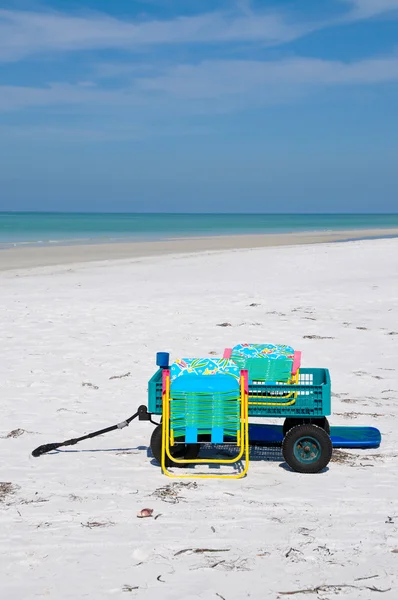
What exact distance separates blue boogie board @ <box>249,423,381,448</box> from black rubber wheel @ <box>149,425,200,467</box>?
19.8 inches

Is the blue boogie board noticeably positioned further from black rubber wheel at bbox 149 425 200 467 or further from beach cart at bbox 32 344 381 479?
black rubber wheel at bbox 149 425 200 467

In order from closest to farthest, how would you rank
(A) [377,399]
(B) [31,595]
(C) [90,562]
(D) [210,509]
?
(B) [31,595], (C) [90,562], (D) [210,509], (A) [377,399]

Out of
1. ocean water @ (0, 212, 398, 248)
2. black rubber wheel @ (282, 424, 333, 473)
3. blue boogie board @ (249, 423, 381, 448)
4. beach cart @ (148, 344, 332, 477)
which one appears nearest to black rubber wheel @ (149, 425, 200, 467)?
beach cart @ (148, 344, 332, 477)

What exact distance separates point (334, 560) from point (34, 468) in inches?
93.1

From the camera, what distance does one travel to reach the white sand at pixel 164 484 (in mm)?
3729

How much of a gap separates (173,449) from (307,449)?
1.00m

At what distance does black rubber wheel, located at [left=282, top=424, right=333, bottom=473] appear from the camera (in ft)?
17.2

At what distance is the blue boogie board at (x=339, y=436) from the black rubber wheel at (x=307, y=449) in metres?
0.47

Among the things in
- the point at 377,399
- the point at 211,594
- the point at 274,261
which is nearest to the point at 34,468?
the point at 211,594

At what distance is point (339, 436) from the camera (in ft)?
19.5

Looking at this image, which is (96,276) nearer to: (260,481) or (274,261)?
(274,261)

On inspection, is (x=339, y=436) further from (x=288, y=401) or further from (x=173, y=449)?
(x=173, y=449)

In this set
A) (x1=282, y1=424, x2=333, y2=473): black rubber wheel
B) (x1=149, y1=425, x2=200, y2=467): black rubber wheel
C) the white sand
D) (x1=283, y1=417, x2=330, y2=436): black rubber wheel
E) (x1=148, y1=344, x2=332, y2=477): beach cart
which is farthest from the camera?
(x1=283, y1=417, x2=330, y2=436): black rubber wheel

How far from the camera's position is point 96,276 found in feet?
63.5
